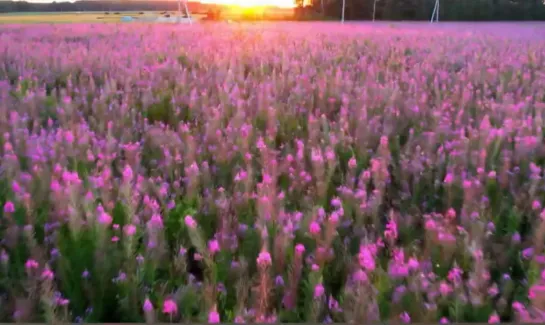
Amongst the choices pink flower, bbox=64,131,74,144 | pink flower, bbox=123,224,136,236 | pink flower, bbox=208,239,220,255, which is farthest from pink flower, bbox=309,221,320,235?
pink flower, bbox=64,131,74,144

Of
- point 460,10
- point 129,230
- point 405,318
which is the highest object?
point 460,10

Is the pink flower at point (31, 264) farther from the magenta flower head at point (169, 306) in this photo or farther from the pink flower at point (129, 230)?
the magenta flower head at point (169, 306)

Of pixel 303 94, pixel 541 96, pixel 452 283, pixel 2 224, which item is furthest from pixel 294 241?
pixel 541 96

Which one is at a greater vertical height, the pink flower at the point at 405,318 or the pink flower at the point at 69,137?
the pink flower at the point at 69,137

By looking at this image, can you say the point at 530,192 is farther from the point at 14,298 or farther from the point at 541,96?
the point at 541,96

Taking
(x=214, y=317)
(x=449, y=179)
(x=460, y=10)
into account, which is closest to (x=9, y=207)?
(x=214, y=317)

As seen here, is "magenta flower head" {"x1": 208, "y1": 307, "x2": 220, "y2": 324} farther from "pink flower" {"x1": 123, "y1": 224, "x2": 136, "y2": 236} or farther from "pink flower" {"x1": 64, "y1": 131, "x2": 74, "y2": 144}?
"pink flower" {"x1": 64, "y1": 131, "x2": 74, "y2": 144}

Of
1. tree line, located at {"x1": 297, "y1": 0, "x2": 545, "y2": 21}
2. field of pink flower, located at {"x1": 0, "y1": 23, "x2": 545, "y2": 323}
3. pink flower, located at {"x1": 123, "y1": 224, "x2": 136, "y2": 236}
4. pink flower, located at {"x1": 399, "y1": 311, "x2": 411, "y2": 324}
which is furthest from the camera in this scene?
tree line, located at {"x1": 297, "y1": 0, "x2": 545, "y2": 21}

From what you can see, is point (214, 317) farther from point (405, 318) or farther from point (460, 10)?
point (460, 10)

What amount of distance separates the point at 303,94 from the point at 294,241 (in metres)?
2.43

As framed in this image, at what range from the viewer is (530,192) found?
2129 millimetres

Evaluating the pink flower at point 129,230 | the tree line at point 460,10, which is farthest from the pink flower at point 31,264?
the tree line at point 460,10

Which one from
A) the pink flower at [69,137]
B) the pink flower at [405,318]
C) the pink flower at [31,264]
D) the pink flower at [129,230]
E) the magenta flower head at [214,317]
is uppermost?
the pink flower at [69,137]

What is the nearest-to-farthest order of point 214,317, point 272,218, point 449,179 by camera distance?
1. point 214,317
2. point 272,218
3. point 449,179
